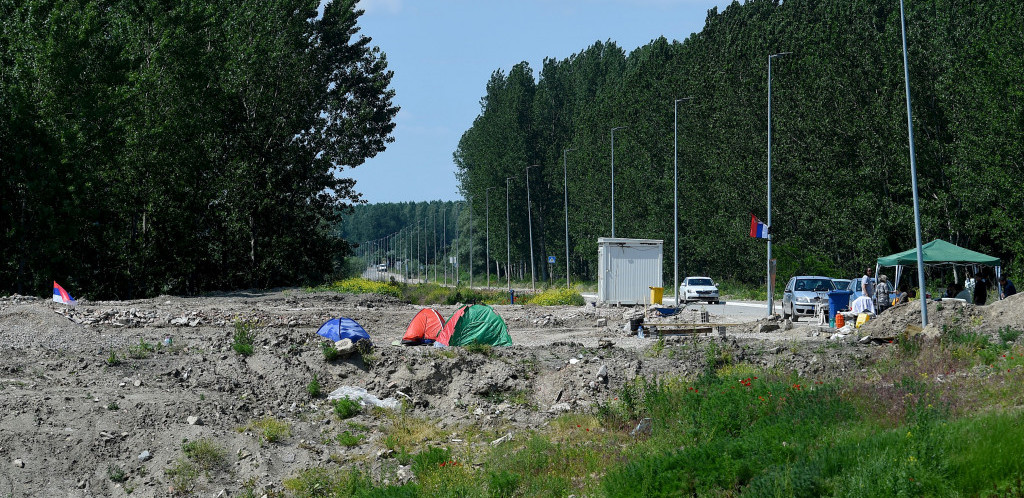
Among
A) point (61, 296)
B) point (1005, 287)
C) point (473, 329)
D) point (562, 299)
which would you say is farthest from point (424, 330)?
point (562, 299)

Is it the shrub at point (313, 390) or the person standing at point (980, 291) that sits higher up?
the person standing at point (980, 291)

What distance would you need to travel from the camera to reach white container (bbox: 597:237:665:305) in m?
39.7

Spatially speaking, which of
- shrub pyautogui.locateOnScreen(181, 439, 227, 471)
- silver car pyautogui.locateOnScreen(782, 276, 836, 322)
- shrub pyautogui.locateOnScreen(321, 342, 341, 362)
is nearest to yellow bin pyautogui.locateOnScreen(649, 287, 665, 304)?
silver car pyautogui.locateOnScreen(782, 276, 836, 322)

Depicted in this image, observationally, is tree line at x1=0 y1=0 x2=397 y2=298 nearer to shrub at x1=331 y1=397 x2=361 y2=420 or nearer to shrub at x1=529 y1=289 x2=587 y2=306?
shrub at x1=529 y1=289 x2=587 y2=306

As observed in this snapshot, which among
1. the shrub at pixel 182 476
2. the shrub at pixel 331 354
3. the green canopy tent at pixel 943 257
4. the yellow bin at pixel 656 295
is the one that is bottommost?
the shrub at pixel 182 476

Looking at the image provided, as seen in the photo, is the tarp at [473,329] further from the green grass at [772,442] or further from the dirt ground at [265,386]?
the green grass at [772,442]

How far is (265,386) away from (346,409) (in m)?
2.47

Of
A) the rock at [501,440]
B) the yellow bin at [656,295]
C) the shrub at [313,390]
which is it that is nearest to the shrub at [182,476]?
the shrub at [313,390]

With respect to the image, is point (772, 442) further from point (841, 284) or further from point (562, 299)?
point (562, 299)

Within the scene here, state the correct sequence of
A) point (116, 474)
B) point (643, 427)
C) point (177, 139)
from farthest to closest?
point (177, 139) < point (643, 427) < point (116, 474)

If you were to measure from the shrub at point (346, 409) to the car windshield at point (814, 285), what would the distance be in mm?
21555

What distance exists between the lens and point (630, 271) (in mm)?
39781

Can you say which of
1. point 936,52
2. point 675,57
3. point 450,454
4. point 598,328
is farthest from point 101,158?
point 675,57

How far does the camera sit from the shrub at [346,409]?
1783 cm
